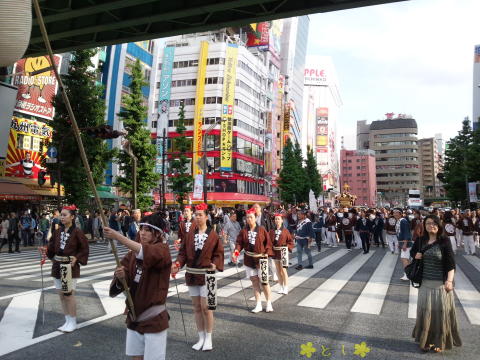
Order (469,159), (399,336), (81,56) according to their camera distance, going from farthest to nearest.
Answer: (469,159), (81,56), (399,336)

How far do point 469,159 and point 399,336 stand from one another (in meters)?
35.3

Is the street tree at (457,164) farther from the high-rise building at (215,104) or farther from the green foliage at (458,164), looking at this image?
the high-rise building at (215,104)

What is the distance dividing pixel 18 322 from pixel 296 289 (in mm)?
5443

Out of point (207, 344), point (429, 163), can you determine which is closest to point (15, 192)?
point (207, 344)

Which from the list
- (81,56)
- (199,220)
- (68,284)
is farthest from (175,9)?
(81,56)

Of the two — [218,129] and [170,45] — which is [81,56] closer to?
[218,129]

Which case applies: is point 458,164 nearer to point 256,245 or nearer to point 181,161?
point 181,161

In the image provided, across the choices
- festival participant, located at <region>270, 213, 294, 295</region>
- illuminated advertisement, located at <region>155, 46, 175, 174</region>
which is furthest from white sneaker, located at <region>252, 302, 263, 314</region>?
illuminated advertisement, located at <region>155, 46, 175, 174</region>

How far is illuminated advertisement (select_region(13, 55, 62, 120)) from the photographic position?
2738 centimetres

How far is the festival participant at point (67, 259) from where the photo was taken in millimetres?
5551

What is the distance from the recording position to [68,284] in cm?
553

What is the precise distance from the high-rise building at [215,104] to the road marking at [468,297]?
40.3 meters

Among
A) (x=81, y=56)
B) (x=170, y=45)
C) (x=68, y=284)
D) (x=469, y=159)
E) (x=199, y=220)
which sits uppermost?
(x=170, y=45)

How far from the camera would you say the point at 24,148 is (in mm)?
27562
